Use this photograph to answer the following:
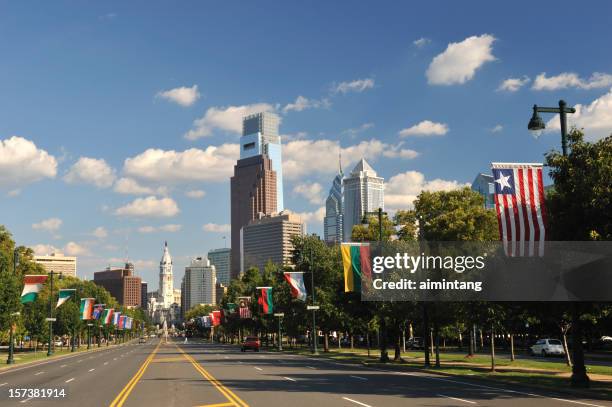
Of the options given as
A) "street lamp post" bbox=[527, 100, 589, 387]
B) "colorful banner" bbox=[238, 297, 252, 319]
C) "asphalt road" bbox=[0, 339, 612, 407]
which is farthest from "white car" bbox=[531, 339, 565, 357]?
"colorful banner" bbox=[238, 297, 252, 319]

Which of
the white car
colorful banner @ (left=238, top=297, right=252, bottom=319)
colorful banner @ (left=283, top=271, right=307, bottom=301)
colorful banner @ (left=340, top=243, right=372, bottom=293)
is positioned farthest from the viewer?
colorful banner @ (left=238, top=297, right=252, bottom=319)

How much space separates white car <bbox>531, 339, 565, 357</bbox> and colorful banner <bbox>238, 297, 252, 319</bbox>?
39.4 metres

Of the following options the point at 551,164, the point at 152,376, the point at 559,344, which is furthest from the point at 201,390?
the point at 559,344

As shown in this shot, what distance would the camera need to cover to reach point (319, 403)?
70.6 ft

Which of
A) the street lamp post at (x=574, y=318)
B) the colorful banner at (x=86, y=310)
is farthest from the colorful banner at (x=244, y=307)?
the street lamp post at (x=574, y=318)

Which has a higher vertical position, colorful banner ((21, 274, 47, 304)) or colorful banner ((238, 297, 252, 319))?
colorful banner ((21, 274, 47, 304))

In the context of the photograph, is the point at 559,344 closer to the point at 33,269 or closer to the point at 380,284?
the point at 380,284

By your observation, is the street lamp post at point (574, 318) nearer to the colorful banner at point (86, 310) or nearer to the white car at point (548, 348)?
the white car at point (548, 348)

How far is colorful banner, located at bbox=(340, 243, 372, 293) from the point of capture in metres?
44.1

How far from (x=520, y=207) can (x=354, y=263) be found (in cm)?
1970

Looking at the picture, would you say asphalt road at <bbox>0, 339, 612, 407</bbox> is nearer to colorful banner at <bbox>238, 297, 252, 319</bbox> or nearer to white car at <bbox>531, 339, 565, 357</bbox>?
white car at <bbox>531, 339, 565, 357</bbox>

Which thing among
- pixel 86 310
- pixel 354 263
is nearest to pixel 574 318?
pixel 354 263

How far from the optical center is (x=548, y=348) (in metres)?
61.1

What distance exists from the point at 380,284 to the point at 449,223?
8374 mm
